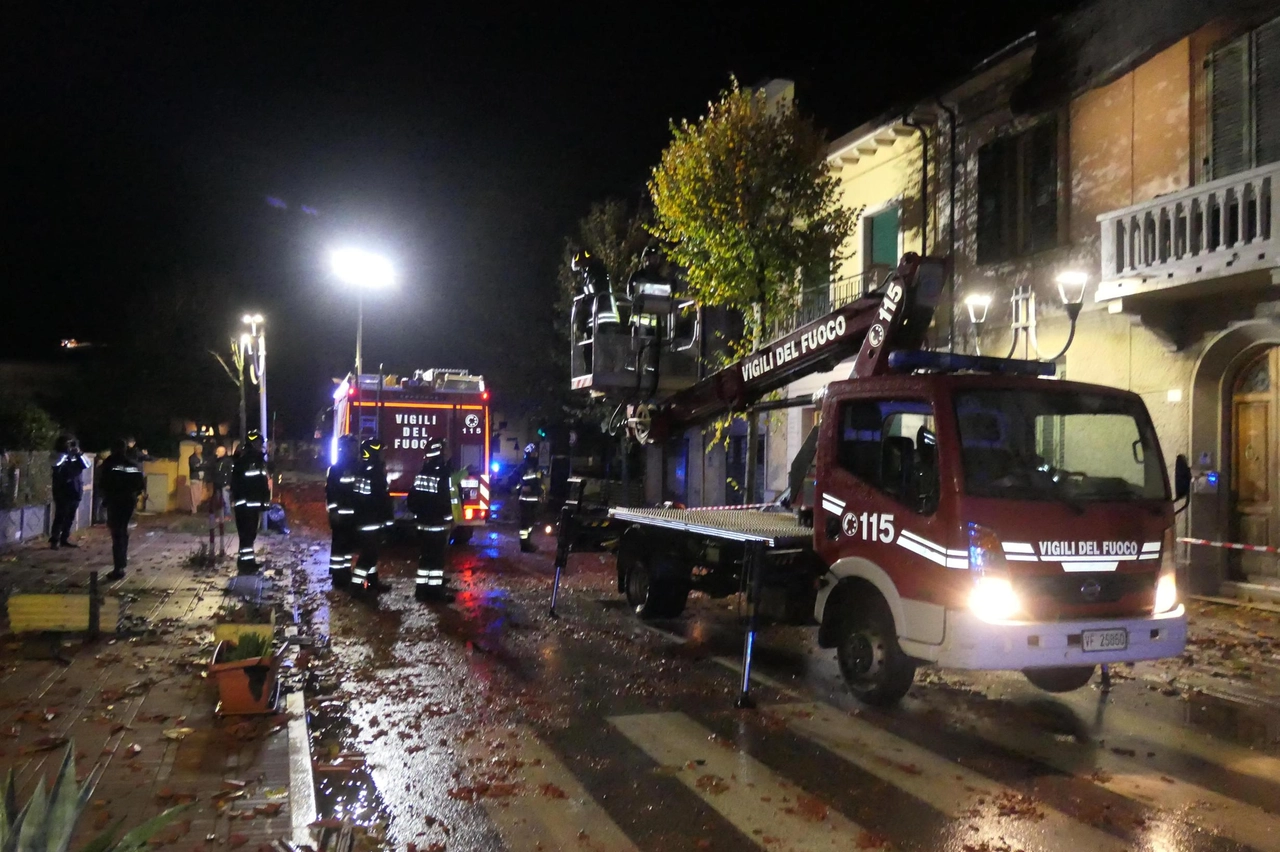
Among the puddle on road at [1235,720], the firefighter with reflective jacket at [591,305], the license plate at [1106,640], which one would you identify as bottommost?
the puddle on road at [1235,720]

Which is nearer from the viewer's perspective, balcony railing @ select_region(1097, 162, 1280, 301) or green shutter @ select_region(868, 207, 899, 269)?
balcony railing @ select_region(1097, 162, 1280, 301)

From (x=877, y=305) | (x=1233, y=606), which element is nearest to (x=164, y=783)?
(x=877, y=305)

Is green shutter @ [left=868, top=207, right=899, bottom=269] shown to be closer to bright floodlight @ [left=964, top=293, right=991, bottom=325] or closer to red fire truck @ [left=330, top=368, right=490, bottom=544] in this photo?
bright floodlight @ [left=964, top=293, right=991, bottom=325]

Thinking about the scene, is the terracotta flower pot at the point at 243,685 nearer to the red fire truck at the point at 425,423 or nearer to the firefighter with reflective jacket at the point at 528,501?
the red fire truck at the point at 425,423

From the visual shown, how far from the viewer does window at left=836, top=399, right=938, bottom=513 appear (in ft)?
22.2

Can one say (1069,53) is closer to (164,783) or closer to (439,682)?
(439,682)

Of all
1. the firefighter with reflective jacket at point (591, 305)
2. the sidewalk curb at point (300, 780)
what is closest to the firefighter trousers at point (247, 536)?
the firefighter with reflective jacket at point (591, 305)

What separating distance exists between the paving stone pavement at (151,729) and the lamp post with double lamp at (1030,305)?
9.24 meters

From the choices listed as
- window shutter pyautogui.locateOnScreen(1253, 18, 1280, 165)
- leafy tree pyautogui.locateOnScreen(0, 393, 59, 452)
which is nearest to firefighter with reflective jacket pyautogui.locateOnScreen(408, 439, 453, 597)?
leafy tree pyautogui.locateOnScreen(0, 393, 59, 452)

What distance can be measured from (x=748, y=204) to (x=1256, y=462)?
26.1 feet

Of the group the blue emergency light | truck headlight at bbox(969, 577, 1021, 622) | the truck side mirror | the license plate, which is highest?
the blue emergency light

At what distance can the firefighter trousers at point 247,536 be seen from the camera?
43.1ft

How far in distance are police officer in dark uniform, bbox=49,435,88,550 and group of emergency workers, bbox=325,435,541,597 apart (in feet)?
19.4

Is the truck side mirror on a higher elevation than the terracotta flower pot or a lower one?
higher
